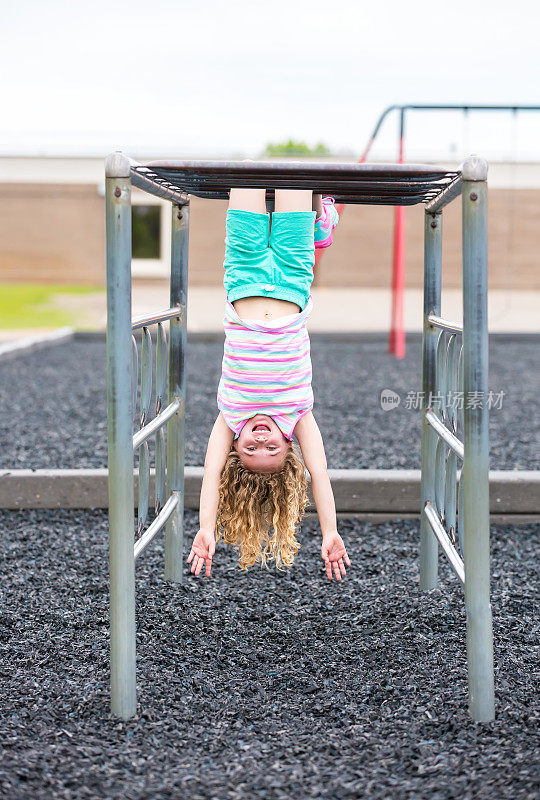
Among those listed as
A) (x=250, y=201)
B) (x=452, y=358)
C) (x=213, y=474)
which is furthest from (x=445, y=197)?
(x=213, y=474)

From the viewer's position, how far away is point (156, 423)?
280 cm

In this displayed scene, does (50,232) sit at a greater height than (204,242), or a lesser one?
greater

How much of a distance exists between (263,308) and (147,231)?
21.7 meters

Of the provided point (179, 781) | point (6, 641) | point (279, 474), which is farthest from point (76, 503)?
point (179, 781)

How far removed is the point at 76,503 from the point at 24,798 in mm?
2292

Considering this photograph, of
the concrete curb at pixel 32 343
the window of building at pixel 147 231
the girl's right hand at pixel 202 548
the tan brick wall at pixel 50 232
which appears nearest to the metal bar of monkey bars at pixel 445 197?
the girl's right hand at pixel 202 548

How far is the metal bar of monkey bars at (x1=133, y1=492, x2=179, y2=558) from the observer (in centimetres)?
253

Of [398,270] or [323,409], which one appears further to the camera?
[398,270]

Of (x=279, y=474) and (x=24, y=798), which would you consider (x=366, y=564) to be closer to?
(x=279, y=474)

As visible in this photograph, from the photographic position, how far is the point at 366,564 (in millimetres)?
3598

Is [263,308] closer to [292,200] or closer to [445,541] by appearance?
[292,200]

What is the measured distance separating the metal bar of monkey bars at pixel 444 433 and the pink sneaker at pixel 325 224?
69 cm

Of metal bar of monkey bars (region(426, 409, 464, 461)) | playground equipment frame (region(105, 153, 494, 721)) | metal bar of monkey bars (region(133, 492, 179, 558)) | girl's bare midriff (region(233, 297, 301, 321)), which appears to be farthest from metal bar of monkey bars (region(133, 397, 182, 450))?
metal bar of monkey bars (region(426, 409, 464, 461))

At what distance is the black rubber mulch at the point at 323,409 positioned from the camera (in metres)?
5.16
